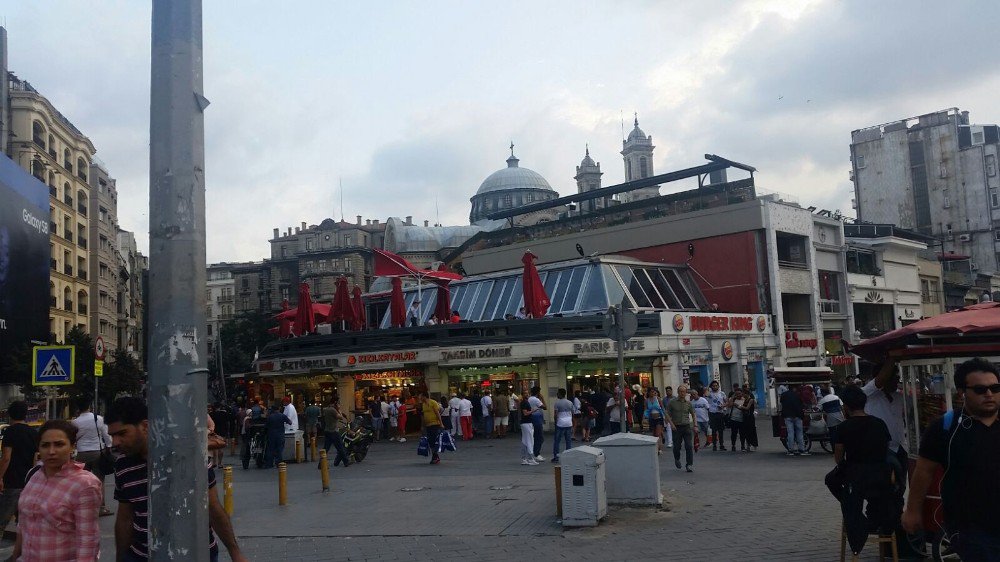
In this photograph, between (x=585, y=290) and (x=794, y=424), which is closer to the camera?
(x=794, y=424)

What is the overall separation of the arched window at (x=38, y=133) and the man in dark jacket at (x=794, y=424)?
44.9 metres

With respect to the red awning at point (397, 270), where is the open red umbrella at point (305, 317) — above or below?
below

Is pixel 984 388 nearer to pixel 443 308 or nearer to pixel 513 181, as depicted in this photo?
pixel 443 308

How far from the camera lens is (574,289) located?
33375mm

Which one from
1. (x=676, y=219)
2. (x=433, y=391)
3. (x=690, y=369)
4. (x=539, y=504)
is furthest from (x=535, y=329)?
(x=539, y=504)

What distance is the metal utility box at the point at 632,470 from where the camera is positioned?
11617 millimetres

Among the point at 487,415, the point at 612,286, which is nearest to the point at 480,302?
the point at 612,286

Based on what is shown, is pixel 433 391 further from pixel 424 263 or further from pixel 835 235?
pixel 424 263

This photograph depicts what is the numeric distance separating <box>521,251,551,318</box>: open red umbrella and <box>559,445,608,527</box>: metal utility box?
64.4 feet

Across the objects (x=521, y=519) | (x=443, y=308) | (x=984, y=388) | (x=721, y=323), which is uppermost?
(x=443, y=308)

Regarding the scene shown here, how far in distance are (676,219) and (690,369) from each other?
9.54 metres

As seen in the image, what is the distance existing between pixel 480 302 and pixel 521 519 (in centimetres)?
2547

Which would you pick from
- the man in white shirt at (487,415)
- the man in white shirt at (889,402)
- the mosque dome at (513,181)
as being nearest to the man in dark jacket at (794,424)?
the man in white shirt at (889,402)

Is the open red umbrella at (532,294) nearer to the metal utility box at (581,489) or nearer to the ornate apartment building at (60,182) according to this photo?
the metal utility box at (581,489)
